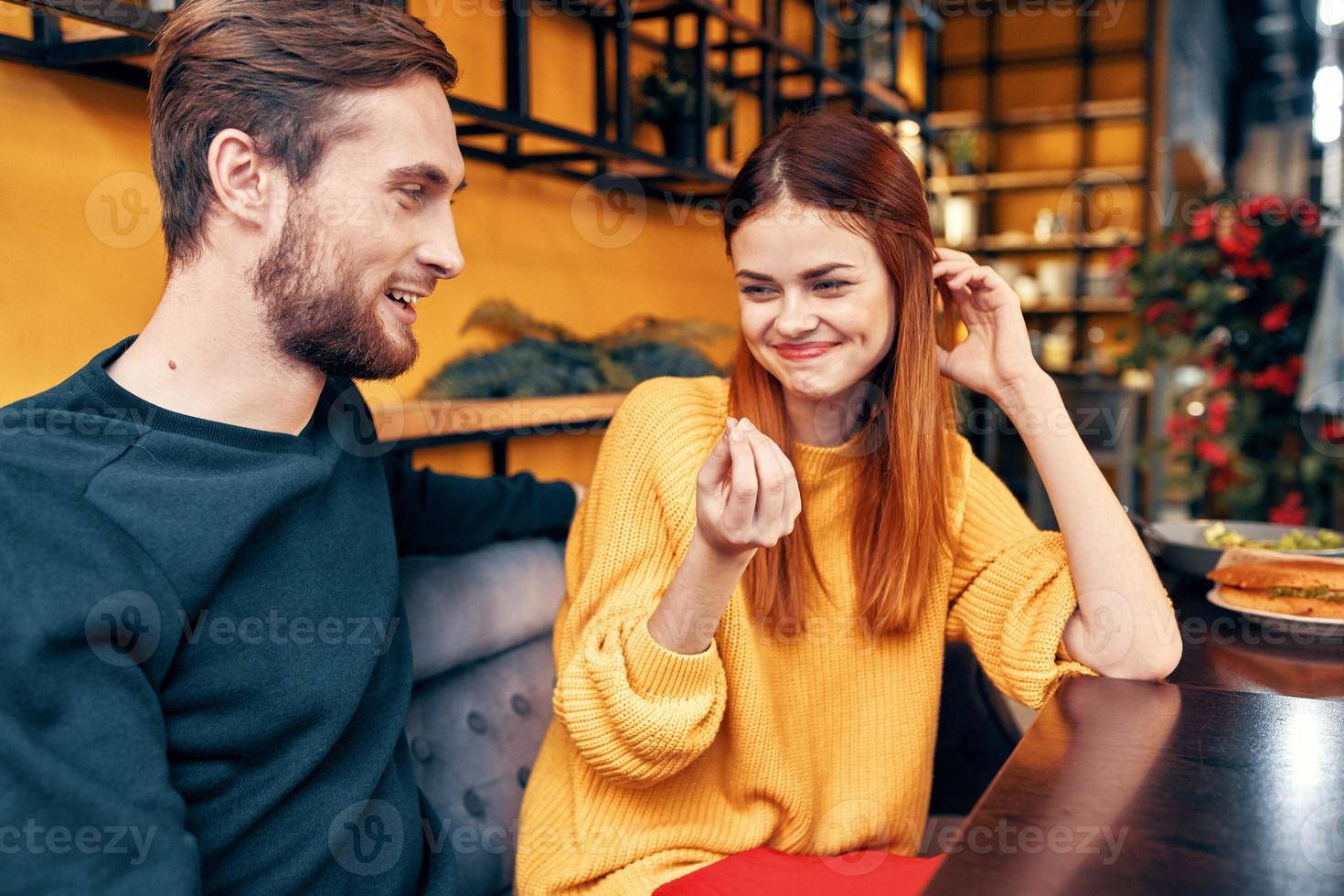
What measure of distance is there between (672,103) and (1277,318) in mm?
2070

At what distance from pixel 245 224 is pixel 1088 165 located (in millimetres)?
6545

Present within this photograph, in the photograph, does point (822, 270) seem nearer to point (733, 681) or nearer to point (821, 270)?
point (821, 270)

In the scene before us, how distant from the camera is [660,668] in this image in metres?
1.14

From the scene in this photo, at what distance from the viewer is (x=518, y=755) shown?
1618mm

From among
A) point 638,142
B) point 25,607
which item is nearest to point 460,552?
point 25,607

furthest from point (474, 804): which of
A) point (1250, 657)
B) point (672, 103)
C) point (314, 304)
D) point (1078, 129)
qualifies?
point (1078, 129)

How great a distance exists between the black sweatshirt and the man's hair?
0.65 ft

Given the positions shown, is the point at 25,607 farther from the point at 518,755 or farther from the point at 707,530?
the point at 518,755

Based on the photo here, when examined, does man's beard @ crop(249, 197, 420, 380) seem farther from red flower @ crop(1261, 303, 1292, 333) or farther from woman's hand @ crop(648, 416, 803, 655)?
red flower @ crop(1261, 303, 1292, 333)

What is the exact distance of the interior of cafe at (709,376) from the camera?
0.95 meters

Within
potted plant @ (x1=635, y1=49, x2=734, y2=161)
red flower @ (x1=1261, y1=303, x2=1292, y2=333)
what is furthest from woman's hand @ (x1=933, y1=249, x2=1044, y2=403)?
red flower @ (x1=1261, y1=303, x2=1292, y2=333)

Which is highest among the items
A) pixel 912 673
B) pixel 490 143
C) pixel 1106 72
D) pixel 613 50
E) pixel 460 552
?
pixel 1106 72

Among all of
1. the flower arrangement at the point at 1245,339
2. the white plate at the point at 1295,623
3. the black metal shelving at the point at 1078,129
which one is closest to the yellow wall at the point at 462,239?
the flower arrangement at the point at 1245,339

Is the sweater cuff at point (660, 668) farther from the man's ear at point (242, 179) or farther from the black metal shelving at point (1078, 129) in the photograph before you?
the black metal shelving at point (1078, 129)
